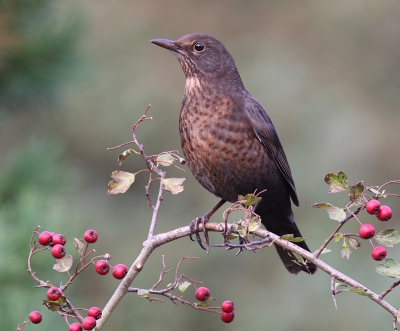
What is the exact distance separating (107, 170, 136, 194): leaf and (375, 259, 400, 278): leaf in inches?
23.5

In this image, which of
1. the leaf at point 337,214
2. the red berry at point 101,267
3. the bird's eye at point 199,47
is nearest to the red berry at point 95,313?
the red berry at point 101,267

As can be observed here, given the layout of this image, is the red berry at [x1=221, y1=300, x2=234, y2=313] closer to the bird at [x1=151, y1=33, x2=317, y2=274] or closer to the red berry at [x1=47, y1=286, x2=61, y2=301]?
the red berry at [x1=47, y1=286, x2=61, y2=301]

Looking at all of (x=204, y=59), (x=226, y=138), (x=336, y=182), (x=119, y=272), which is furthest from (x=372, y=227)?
(x=204, y=59)

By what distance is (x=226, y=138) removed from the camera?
2602mm

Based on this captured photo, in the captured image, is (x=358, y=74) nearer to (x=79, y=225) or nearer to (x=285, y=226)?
(x=285, y=226)

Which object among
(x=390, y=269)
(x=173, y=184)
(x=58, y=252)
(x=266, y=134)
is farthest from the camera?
Result: (x=266, y=134)

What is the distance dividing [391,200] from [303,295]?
4.94 ft

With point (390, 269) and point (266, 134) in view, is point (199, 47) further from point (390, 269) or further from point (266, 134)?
point (390, 269)

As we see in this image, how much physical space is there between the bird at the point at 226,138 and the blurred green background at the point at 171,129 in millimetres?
610

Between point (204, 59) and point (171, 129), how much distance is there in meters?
2.35

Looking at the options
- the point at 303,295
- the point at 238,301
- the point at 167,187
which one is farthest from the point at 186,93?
the point at 238,301

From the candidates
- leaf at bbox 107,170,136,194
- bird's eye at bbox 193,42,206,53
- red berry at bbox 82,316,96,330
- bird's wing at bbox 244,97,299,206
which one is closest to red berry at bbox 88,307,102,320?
red berry at bbox 82,316,96,330

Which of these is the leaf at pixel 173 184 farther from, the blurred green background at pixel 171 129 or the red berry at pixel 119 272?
the blurred green background at pixel 171 129

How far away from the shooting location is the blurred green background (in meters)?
3.05
